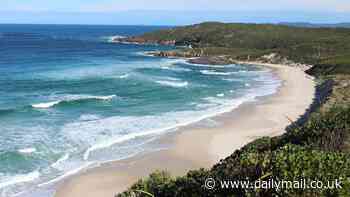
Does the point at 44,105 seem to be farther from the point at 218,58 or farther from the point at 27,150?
the point at 218,58

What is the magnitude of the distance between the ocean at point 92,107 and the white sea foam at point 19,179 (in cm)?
5

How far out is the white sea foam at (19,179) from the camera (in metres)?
22.3

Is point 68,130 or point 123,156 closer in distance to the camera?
point 123,156

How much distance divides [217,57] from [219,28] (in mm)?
44897

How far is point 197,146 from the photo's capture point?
2931 cm

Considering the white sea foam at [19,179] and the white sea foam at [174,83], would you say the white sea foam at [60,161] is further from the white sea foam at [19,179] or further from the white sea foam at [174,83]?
the white sea foam at [174,83]

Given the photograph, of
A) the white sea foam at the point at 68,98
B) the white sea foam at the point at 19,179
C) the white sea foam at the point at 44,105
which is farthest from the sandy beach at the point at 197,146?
the white sea foam at the point at 44,105

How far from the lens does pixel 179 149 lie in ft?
93.5

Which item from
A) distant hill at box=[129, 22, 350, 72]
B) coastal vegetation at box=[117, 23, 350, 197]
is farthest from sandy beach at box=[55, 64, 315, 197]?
distant hill at box=[129, 22, 350, 72]

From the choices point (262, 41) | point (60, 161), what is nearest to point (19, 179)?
point (60, 161)

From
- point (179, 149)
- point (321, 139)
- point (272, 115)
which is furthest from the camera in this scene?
point (272, 115)

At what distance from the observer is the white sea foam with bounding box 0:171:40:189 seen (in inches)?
877

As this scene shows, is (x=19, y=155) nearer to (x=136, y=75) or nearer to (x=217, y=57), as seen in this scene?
(x=136, y=75)

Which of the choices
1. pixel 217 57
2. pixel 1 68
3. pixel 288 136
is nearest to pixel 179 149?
pixel 288 136
